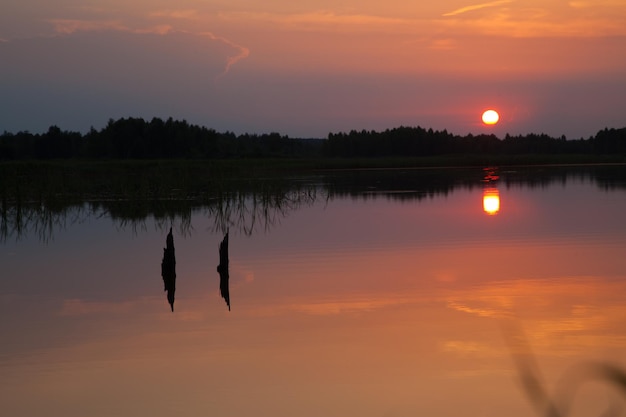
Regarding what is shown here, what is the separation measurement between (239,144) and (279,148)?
25.2 meters

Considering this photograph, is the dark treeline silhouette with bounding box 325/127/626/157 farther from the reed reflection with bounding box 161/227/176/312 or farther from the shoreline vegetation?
the reed reflection with bounding box 161/227/176/312

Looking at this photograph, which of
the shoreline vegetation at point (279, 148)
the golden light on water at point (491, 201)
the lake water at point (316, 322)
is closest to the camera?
the lake water at point (316, 322)

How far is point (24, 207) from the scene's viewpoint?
75.2 feet

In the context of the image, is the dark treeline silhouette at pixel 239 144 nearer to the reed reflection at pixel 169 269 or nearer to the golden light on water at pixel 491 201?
the golden light on water at pixel 491 201

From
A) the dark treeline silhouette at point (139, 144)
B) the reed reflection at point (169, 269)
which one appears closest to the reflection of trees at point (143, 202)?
the reed reflection at point (169, 269)

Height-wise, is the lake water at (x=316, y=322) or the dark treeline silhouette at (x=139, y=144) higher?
the dark treeline silhouette at (x=139, y=144)

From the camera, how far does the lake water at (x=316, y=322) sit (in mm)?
6438

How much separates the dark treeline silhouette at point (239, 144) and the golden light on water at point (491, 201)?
30096 millimetres

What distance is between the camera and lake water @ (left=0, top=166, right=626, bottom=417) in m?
6.44

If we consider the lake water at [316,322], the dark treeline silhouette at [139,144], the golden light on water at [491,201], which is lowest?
the lake water at [316,322]

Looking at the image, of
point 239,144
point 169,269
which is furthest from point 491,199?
point 239,144

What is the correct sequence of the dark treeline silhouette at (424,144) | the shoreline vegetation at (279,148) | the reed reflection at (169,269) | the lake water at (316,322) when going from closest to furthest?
the lake water at (316,322) < the reed reflection at (169,269) < the shoreline vegetation at (279,148) < the dark treeline silhouette at (424,144)

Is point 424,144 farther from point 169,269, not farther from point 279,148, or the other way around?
point 169,269

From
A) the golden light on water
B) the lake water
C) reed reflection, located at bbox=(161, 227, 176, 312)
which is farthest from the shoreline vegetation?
reed reflection, located at bbox=(161, 227, 176, 312)
